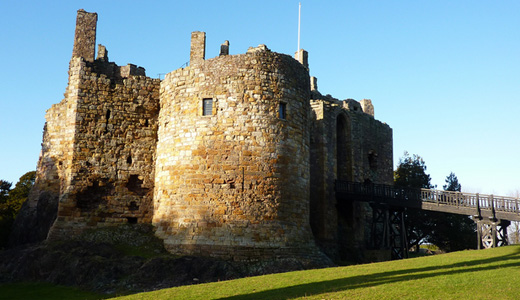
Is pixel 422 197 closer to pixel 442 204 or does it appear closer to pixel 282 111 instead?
pixel 442 204

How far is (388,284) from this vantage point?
1193 centimetres

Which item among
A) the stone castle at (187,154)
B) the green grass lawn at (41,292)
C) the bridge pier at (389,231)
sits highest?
the stone castle at (187,154)

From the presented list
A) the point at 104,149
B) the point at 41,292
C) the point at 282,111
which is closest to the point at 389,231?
the point at 282,111

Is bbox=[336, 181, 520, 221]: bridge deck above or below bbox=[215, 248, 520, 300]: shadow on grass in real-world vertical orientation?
above

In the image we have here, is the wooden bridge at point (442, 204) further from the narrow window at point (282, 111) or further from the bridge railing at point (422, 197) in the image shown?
the narrow window at point (282, 111)

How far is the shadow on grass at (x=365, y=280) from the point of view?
11.7m

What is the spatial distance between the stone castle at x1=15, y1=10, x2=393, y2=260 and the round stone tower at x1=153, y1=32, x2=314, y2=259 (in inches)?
1.6

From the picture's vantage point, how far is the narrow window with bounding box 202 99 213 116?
19380 mm

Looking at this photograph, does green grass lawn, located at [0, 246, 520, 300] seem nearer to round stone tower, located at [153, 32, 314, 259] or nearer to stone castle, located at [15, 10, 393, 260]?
round stone tower, located at [153, 32, 314, 259]

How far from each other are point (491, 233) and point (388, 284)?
12172 mm

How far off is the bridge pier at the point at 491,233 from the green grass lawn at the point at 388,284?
6226mm

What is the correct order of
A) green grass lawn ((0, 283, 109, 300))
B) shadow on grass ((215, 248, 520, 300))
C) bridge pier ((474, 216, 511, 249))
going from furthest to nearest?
bridge pier ((474, 216, 511, 249)) → green grass lawn ((0, 283, 109, 300)) → shadow on grass ((215, 248, 520, 300))

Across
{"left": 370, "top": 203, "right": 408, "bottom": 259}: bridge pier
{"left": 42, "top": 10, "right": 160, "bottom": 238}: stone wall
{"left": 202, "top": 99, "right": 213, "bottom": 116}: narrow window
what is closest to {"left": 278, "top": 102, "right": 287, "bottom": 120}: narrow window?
{"left": 202, "top": 99, "right": 213, "bottom": 116}: narrow window

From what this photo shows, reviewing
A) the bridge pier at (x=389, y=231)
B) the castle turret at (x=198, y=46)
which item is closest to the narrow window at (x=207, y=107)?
the castle turret at (x=198, y=46)
